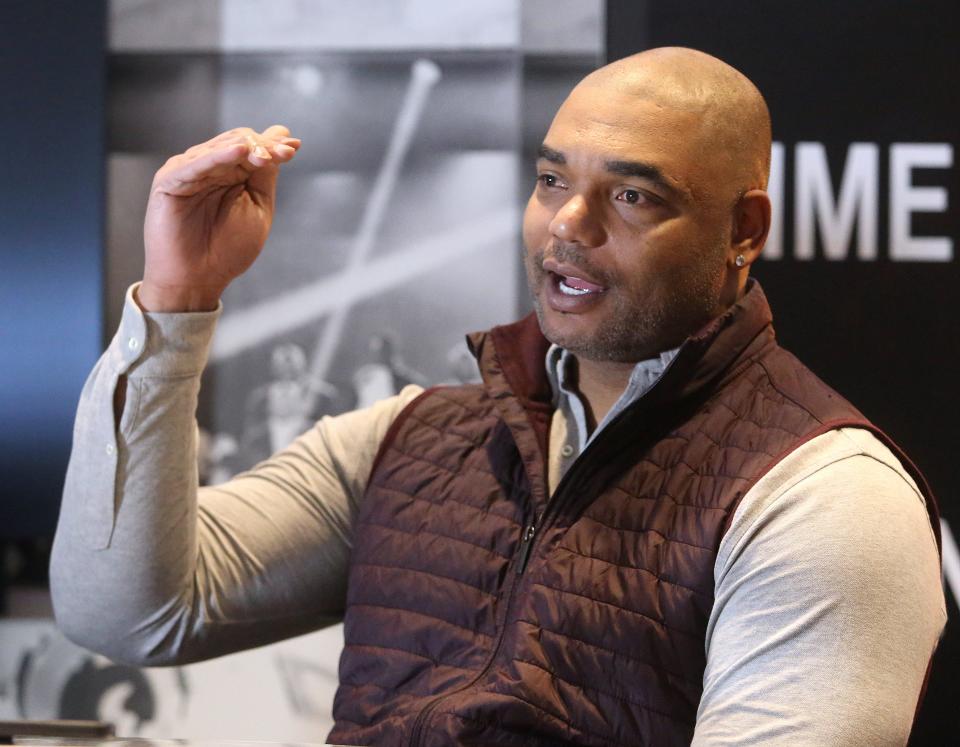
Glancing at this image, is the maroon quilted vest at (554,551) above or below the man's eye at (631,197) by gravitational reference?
below

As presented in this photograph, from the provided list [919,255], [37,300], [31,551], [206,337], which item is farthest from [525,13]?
[31,551]

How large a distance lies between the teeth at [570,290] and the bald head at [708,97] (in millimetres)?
227

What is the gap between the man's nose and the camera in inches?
61.4

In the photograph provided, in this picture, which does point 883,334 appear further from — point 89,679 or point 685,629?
point 89,679

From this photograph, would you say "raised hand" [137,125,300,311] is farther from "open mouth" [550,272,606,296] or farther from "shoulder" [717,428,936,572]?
"shoulder" [717,428,936,572]

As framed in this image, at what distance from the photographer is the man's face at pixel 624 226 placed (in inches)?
61.7

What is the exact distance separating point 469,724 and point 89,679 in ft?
5.12

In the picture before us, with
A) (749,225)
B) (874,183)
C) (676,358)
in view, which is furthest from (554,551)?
(874,183)

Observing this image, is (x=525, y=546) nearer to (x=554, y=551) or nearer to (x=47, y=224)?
(x=554, y=551)

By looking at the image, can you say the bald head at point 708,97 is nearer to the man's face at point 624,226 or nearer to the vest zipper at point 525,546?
the man's face at point 624,226

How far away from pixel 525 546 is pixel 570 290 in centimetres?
33

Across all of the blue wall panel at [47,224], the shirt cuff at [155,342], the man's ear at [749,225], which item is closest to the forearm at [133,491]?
the shirt cuff at [155,342]

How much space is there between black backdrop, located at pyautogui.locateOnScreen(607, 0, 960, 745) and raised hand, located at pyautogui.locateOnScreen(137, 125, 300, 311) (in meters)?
1.00

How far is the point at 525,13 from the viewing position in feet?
8.54
